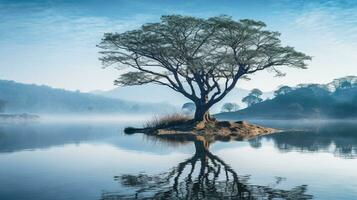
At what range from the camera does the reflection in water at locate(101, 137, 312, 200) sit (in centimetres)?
1278

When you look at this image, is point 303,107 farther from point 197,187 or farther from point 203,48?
point 197,187

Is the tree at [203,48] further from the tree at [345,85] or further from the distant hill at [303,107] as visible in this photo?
the tree at [345,85]

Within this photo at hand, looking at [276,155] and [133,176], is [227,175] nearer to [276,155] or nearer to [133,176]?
[133,176]

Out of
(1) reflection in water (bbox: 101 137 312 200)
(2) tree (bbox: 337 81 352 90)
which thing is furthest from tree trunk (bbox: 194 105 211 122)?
(2) tree (bbox: 337 81 352 90)

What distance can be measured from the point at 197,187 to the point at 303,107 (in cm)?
15844

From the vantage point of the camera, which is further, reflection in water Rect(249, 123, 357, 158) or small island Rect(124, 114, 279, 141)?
small island Rect(124, 114, 279, 141)

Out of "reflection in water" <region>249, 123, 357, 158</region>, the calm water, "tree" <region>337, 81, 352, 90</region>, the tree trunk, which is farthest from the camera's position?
"tree" <region>337, 81, 352, 90</region>

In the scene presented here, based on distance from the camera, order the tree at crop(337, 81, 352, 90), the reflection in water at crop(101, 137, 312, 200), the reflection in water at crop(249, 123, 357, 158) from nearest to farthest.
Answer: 1. the reflection in water at crop(101, 137, 312, 200)
2. the reflection in water at crop(249, 123, 357, 158)
3. the tree at crop(337, 81, 352, 90)

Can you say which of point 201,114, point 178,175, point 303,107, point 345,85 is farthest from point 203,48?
point 345,85

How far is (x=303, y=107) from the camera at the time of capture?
165 meters

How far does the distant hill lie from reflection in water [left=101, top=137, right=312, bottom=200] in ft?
463

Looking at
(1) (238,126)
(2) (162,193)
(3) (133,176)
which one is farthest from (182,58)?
(2) (162,193)

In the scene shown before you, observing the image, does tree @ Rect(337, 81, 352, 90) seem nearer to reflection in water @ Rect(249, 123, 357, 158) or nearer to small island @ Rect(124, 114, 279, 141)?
small island @ Rect(124, 114, 279, 141)

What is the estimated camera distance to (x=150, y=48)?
49062 millimetres
